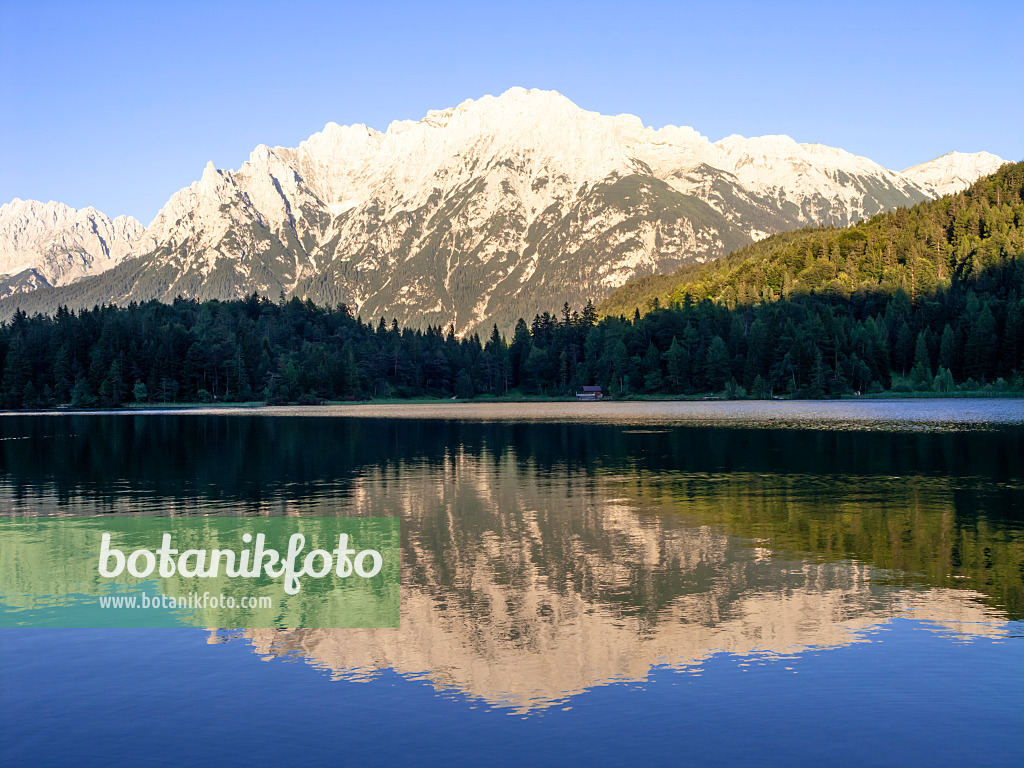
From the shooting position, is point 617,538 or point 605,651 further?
point 617,538

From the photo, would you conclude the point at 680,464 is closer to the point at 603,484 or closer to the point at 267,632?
the point at 603,484

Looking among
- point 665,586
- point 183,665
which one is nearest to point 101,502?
point 183,665

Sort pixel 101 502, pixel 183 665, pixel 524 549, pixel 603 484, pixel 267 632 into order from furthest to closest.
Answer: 1. pixel 603 484
2. pixel 101 502
3. pixel 524 549
4. pixel 267 632
5. pixel 183 665

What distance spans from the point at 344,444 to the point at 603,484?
47743mm

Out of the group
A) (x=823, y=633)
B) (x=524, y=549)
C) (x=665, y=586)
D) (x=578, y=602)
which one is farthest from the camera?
(x=524, y=549)

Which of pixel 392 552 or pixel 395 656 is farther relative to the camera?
pixel 392 552

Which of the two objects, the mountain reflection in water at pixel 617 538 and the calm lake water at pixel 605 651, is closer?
the calm lake water at pixel 605 651

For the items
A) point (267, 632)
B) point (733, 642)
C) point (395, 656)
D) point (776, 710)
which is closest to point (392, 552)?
point (267, 632)

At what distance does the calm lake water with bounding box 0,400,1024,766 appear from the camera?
1762 cm

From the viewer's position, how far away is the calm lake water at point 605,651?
17625mm

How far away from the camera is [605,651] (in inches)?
907

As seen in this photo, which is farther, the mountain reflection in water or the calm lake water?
the mountain reflection in water

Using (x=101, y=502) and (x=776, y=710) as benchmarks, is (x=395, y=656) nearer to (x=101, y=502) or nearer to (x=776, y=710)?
(x=776, y=710)

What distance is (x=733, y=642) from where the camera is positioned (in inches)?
928
